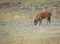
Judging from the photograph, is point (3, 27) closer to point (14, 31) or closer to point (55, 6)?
point (14, 31)

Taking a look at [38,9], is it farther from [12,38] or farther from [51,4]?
[12,38]

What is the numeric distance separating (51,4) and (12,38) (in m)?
0.79

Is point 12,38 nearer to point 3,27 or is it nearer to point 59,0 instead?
point 3,27

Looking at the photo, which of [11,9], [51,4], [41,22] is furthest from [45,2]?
[11,9]

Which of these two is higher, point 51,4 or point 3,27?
point 51,4

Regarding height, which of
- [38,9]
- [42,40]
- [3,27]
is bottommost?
[42,40]

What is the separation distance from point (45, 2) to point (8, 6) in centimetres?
57

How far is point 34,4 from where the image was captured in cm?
345

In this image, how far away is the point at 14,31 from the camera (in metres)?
3.41

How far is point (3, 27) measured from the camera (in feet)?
11.2

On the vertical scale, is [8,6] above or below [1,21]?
above

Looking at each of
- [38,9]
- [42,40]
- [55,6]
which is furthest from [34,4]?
[42,40]

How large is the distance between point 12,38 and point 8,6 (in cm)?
50

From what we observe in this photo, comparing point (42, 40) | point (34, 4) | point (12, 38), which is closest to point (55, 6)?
point (34, 4)
